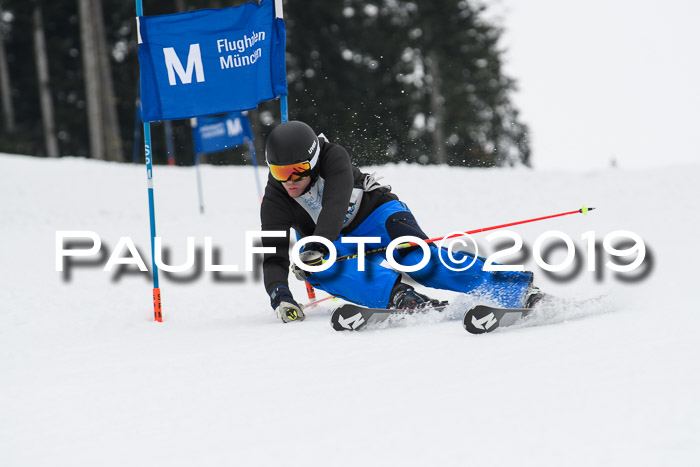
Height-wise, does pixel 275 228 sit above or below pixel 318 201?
below

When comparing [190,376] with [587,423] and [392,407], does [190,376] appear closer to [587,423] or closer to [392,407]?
[392,407]

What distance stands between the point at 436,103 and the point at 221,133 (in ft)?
37.7

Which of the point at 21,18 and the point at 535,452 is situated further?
the point at 21,18

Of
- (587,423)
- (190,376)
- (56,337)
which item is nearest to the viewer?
(587,423)

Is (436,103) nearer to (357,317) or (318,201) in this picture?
(318,201)

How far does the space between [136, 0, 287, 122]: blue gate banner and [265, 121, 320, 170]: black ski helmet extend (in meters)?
1.18

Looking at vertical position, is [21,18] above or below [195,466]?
above

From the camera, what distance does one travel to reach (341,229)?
13.1ft

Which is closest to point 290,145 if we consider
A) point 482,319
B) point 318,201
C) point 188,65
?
point 318,201

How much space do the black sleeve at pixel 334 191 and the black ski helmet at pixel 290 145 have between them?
0.14 metres

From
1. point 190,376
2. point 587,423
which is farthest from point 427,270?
point 587,423

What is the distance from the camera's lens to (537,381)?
2.12m

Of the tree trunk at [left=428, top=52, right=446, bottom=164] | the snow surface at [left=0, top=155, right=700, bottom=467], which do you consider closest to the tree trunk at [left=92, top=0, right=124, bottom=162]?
the tree trunk at [left=428, top=52, right=446, bottom=164]

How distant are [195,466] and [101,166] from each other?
12737mm
